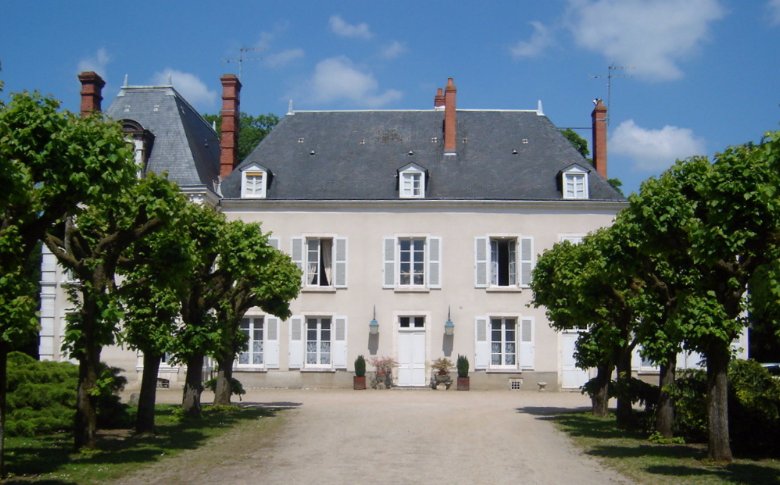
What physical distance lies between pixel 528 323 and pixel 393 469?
626 inches

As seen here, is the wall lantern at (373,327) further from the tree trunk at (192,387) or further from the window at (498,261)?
the tree trunk at (192,387)

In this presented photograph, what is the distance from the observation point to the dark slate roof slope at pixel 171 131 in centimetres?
2580

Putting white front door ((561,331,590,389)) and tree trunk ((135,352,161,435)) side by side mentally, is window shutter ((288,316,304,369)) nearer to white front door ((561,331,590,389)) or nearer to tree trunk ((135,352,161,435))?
white front door ((561,331,590,389))

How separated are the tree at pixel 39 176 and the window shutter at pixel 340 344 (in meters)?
16.4

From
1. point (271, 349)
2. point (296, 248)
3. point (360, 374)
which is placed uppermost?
point (296, 248)

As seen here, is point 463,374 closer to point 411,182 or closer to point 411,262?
point 411,262

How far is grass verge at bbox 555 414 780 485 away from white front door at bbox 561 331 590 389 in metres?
11.3

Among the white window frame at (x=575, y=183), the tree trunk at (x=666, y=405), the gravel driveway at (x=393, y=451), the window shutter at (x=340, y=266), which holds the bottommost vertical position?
the gravel driveway at (x=393, y=451)

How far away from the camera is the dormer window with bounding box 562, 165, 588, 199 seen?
2572cm

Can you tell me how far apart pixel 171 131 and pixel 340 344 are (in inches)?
347

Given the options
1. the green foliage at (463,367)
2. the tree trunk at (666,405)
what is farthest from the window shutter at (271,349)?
the tree trunk at (666,405)

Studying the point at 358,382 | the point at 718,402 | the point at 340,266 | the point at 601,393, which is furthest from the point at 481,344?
the point at 718,402

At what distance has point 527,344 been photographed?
83.5ft

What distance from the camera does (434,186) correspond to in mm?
26375
